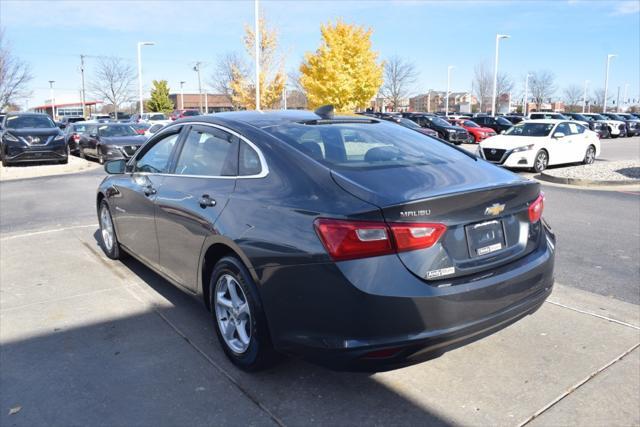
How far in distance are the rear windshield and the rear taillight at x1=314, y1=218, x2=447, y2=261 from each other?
1.85 ft

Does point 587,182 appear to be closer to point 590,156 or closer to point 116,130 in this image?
point 590,156

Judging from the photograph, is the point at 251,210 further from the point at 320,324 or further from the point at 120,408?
the point at 120,408

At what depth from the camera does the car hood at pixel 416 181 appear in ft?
9.09

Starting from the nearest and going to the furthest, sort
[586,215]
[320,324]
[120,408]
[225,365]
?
[320,324] < [120,408] < [225,365] < [586,215]

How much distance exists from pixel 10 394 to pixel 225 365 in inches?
49.8

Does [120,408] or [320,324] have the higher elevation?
[320,324]

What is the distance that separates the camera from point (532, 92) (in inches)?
3157

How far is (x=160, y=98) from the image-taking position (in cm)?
5897

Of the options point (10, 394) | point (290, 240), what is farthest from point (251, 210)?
point (10, 394)

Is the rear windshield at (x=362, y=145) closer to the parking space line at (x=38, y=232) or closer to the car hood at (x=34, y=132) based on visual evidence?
the parking space line at (x=38, y=232)

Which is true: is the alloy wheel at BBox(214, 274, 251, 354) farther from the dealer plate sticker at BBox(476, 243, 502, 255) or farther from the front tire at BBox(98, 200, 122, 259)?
the front tire at BBox(98, 200, 122, 259)

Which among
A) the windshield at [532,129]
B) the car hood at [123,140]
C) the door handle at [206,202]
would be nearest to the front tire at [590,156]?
the windshield at [532,129]

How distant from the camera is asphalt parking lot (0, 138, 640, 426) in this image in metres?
2.98

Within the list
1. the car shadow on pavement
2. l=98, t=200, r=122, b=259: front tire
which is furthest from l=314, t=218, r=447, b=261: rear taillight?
l=98, t=200, r=122, b=259: front tire
